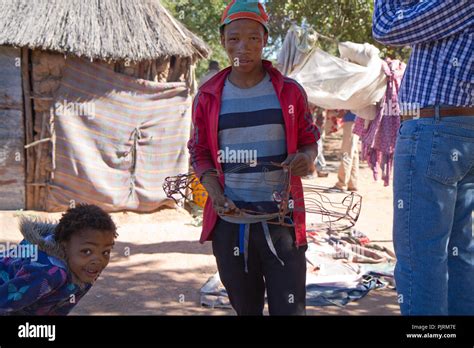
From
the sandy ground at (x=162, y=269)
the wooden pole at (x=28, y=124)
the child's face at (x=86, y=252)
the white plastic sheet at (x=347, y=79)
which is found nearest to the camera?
the child's face at (x=86, y=252)

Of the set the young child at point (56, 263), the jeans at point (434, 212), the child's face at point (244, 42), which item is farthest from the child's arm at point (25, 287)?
the jeans at point (434, 212)

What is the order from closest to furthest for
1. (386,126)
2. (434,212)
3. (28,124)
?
(434,212) < (386,126) < (28,124)

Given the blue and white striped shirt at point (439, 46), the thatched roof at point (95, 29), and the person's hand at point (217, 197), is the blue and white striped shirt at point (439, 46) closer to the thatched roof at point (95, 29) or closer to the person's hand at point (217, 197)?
the person's hand at point (217, 197)

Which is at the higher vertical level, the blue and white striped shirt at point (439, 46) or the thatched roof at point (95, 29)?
the thatched roof at point (95, 29)

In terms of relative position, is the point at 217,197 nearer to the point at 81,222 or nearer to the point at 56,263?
the point at 81,222

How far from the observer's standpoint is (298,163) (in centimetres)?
249

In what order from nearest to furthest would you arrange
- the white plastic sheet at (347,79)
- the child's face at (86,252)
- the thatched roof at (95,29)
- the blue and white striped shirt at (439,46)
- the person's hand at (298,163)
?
the blue and white striped shirt at (439,46)
the person's hand at (298,163)
the child's face at (86,252)
the white plastic sheet at (347,79)
the thatched roof at (95,29)

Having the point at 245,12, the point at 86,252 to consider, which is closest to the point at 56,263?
the point at 86,252

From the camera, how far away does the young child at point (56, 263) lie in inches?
96.1

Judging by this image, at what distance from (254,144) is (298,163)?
0.22m

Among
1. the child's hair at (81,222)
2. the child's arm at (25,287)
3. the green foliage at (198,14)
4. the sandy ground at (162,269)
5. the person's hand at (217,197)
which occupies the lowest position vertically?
the sandy ground at (162,269)

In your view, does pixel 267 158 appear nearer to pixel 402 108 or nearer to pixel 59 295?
pixel 402 108

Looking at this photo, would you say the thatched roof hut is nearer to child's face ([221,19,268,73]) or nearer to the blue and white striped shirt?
child's face ([221,19,268,73])

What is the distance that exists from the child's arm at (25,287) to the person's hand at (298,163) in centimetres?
114
